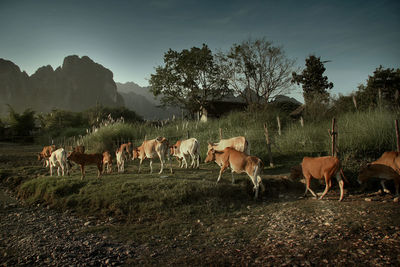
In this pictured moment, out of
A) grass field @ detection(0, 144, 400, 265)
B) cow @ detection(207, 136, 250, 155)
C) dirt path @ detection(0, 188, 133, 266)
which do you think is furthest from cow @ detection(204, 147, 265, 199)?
dirt path @ detection(0, 188, 133, 266)

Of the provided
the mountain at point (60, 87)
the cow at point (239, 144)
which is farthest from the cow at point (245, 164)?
the mountain at point (60, 87)

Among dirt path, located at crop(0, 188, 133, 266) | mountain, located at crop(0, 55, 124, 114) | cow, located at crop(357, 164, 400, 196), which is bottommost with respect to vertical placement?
dirt path, located at crop(0, 188, 133, 266)

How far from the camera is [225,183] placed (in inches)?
309

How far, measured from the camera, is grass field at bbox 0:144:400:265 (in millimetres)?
4031

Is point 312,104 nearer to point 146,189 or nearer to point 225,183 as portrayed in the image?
point 225,183

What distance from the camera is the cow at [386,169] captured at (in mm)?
6352

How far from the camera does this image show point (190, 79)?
30.6 meters

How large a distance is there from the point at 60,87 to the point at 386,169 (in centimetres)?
10863

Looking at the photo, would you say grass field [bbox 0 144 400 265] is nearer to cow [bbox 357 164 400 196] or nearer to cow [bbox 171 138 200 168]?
cow [bbox 357 164 400 196]

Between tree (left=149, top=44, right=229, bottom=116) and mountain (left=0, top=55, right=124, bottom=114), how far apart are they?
6780 centimetres

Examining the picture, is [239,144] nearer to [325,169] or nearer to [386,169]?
[325,169]

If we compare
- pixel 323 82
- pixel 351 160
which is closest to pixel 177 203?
pixel 351 160

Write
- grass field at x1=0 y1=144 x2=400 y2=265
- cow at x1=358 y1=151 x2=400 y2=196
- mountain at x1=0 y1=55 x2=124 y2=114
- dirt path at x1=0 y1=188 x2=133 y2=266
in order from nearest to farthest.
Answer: grass field at x1=0 y1=144 x2=400 y2=265, dirt path at x1=0 y1=188 x2=133 y2=266, cow at x1=358 y1=151 x2=400 y2=196, mountain at x1=0 y1=55 x2=124 y2=114

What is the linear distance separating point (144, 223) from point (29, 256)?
2262 millimetres
